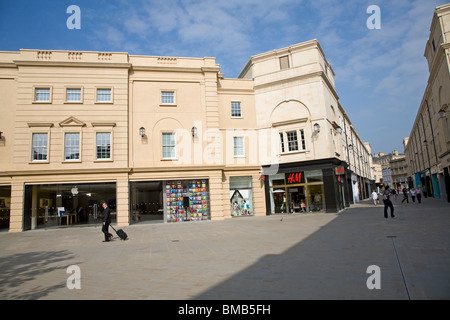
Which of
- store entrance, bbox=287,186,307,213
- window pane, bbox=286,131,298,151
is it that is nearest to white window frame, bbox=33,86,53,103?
window pane, bbox=286,131,298,151

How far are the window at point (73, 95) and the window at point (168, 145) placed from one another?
6.68 m

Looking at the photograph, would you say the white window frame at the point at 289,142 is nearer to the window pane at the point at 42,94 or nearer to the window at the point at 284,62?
the window at the point at 284,62

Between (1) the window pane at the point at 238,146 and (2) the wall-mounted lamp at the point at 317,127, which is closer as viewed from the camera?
(2) the wall-mounted lamp at the point at 317,127

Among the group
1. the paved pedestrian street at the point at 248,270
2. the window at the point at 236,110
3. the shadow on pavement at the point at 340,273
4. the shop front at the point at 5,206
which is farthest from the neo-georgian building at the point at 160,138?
the shadow on pavement at the point at 340,273

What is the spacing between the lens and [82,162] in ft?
68.5

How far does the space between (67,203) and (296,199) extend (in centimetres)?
1790

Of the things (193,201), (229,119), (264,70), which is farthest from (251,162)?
(264,70)

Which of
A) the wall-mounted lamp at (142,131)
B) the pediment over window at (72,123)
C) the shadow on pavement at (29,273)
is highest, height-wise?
the pediment over window at (72,123)

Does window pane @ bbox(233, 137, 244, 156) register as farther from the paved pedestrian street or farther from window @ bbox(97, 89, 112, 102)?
the paved pedestrian street

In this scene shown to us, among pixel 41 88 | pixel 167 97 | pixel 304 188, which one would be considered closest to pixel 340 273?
pixel 304 188

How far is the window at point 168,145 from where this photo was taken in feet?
73.7

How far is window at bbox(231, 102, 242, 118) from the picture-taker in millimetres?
25484

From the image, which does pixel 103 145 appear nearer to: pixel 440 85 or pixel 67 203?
pixel 67 203
